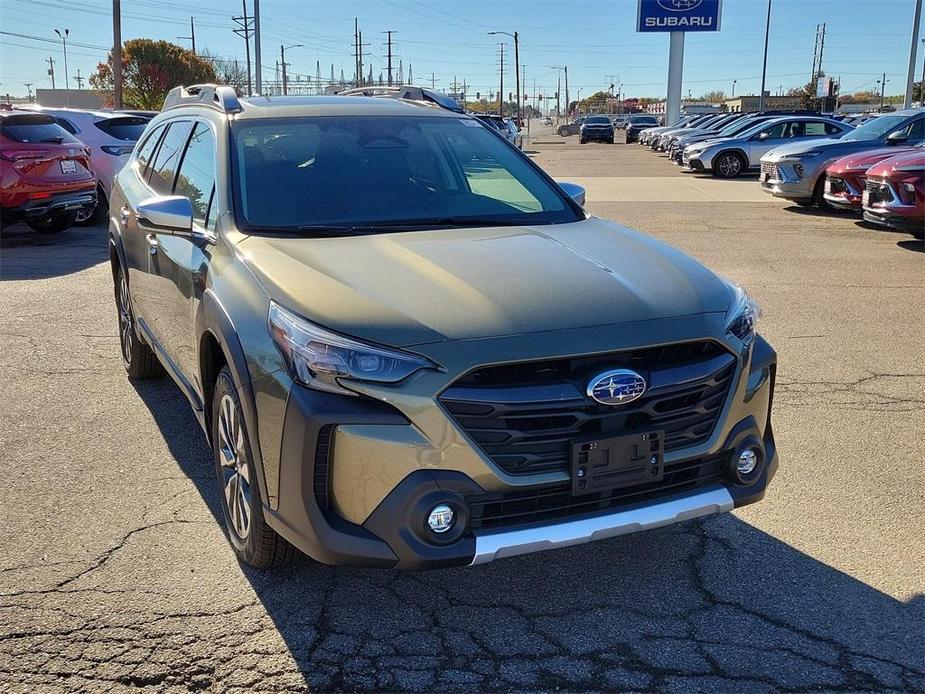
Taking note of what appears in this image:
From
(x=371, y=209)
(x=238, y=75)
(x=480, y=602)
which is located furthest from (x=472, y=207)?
(x=238, y=75)

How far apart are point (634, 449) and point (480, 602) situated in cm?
85

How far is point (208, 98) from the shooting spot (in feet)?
15.7

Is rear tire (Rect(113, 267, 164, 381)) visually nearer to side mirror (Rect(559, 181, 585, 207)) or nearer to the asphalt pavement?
the asphalt pavement

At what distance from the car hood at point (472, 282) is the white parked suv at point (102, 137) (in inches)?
479

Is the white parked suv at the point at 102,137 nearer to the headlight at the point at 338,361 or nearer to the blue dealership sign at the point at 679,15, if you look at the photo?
the headlight at the point at 338,361

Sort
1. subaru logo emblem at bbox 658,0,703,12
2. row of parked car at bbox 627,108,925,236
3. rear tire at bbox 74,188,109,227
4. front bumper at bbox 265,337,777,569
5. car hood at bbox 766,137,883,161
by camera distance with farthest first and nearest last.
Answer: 1. subaru logo emblem at bbox 658,0,703,12
2. car hood at bbox 766,137,883,161
3. rear tire at bbox 74,188,109,227
4. row of parked car at bbox 627,108,925,236
5. front bumper at bbox 265,337,777,569

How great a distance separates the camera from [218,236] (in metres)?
3.73

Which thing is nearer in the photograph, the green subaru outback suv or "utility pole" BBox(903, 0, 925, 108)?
the green subaru outback suv

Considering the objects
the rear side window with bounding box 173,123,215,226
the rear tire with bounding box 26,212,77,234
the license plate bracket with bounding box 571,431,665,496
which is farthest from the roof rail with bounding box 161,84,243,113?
the rear tire with bounding box 26,212,77,234

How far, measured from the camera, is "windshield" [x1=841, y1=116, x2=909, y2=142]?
50.8ft

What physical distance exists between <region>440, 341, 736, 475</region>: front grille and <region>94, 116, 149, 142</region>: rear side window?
13606 millimetres

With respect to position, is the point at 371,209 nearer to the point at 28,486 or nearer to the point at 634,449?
the point at 634,449

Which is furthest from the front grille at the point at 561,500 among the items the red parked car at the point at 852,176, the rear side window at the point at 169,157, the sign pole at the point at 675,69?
the sign pole at the point at 675,69

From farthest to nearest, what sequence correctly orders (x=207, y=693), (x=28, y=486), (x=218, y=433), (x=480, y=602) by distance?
(x=28, y=486), (x=218, y=433), (x=480, y=602), (x=207, y=693)
